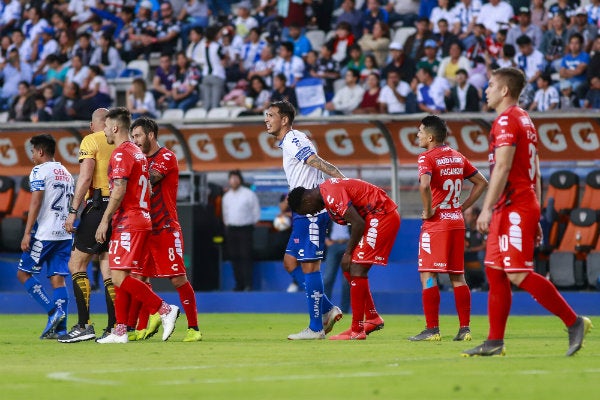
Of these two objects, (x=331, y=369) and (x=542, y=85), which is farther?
(x=542, y=85)

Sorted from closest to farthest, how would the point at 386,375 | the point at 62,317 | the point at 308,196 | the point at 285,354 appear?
the point at 386,375 < the point at 285,354 < the point at 308,196 < the point at 62,317

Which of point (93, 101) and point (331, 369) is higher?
point (93, 101)

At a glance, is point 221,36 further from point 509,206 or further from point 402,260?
point 509,206

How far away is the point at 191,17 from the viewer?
28.5 metres

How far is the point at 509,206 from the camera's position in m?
9.66

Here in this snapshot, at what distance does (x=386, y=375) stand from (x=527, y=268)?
1.59m

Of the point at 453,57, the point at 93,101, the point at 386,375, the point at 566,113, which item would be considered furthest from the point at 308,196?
the point at 93,101

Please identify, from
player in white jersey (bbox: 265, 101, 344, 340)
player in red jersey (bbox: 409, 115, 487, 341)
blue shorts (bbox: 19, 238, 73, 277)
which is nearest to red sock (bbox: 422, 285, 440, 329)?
player in red jersey (bbox: 409, 115, 487, 341)

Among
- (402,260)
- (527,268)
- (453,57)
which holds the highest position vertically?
(453,57)

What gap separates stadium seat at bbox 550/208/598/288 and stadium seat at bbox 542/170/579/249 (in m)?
0.12

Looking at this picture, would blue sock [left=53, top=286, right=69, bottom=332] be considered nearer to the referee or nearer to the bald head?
the referee

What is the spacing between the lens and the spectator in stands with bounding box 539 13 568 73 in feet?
76.0

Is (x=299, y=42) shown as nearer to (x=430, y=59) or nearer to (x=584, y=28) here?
(x=430, y=59)

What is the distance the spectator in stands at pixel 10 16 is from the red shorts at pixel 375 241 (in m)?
19.6
